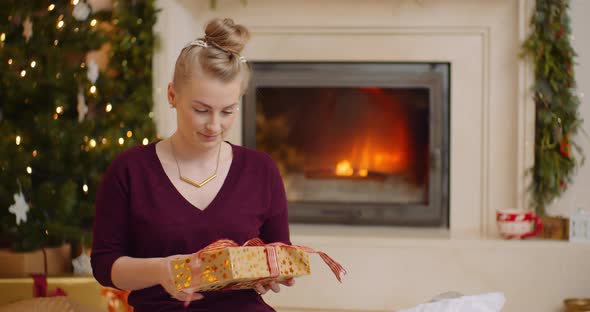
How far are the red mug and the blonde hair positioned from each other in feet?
6.84

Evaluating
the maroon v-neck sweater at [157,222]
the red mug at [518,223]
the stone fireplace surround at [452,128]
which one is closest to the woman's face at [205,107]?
the maroon v-neck sweater at [157,222]

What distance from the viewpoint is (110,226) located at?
1534 millimetres

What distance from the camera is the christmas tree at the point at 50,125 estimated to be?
2900 mm

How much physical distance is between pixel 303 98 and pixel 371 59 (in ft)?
1.30

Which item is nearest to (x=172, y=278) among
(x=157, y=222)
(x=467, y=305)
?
(x=157, y=222)


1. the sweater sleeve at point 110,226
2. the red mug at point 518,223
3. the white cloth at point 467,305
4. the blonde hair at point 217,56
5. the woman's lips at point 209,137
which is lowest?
the white cloth at point 467,305

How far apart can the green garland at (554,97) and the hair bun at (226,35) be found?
2196 mm

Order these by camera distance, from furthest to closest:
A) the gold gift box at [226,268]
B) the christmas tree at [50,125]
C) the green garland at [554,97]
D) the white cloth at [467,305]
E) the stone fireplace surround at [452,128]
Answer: the green garland at [554,97]
the stone fireplace surround at [452,128]
the christmas tree at [50,125]
the white cloth at [467,305]
the gold gift box at [226,268]

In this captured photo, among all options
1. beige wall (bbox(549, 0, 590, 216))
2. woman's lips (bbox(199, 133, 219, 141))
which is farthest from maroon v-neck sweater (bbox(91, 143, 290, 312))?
beige wall (bbox(549, 0, 590, 216))

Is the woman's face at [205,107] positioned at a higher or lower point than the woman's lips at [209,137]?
higher

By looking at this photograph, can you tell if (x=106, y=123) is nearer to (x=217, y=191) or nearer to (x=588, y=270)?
(x=217, y=191)

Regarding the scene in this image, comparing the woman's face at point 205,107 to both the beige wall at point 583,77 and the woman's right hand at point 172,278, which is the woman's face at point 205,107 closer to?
the woman's right hand at point 172,278

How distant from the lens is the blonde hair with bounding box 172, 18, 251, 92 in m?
1.51

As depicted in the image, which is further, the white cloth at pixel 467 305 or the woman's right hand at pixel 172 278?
the white cloth at pixel 467 305
